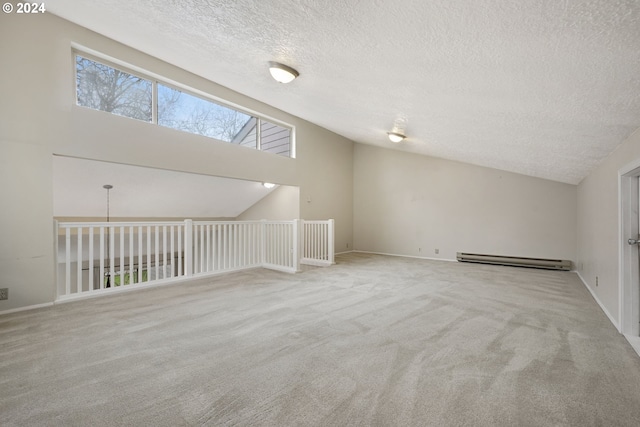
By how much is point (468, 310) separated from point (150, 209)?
19.2 feet

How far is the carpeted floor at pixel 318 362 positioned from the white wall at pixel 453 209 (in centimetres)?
252

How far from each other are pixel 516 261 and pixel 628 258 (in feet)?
11.6

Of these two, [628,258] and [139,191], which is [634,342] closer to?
[628,258]

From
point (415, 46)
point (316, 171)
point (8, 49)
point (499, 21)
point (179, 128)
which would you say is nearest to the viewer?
point (499, 21)

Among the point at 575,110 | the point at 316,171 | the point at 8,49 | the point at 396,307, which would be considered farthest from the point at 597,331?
the point at 8,49

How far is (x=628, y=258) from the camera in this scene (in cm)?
251

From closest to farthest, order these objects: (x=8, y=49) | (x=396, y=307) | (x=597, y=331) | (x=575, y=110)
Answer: (x=575, y=110)
(x=597, y=331)
(x=8, y=49)
(x=396, y=307)

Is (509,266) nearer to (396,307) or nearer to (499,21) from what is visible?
(396,307)

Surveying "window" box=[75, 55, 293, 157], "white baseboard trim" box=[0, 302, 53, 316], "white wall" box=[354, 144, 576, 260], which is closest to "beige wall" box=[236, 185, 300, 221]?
"window" box=[75, 55, 293, 157]

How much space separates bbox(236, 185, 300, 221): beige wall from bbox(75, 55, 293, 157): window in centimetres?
119

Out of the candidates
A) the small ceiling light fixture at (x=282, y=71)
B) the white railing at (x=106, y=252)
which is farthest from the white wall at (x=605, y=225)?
the white railing at (x=106, y=252)

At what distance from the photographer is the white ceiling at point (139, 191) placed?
4.19 metres

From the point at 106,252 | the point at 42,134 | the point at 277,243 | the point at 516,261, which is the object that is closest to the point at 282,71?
the point at 42,134

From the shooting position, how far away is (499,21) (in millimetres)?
1473
